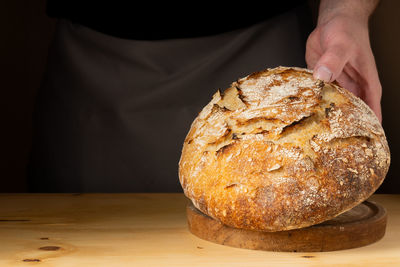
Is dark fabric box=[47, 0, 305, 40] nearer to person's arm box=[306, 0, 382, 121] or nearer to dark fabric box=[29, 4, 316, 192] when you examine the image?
dark fabric box=[29, 4, 316, 192]

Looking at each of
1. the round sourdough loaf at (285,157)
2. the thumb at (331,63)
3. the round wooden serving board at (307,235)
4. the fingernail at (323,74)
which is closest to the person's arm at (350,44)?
the thumb at (331,63)

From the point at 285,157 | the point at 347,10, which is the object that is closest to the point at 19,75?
the point at 347,10

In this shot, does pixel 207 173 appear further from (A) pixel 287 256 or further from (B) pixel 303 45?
(B) pixel 303 45

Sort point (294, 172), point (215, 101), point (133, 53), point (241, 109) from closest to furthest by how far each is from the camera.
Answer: point (294, 172)
point (241, 109)
point (215, 101)
point (133, 53)

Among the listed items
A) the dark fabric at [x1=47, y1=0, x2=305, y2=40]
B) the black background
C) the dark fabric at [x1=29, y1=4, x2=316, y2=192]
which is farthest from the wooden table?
the black background

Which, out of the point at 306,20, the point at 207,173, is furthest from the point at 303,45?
the point at 207,173

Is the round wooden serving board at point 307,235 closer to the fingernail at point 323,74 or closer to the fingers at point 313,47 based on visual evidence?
the fingernail at point 323,74
